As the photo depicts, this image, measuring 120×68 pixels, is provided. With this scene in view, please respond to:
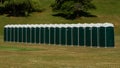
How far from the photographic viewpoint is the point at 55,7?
3622 inches

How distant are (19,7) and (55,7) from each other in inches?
290

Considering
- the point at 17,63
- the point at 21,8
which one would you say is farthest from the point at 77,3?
the point at 17,63

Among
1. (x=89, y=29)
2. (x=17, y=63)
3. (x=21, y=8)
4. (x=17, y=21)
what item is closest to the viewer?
(x=17, y=63)

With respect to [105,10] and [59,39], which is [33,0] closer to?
[105,10]

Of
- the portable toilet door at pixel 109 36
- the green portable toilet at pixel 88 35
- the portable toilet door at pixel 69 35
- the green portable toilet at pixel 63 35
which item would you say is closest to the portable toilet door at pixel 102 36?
the portable toilet door at pixel 109 36

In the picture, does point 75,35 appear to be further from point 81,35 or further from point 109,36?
point 109,36

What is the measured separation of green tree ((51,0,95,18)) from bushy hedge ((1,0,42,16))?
14.2 feet

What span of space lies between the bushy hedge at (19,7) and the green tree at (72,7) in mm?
4342

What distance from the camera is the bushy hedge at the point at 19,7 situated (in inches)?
3541

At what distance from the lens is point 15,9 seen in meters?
92.4

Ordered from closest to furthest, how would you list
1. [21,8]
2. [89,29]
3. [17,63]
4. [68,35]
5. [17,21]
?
[17,63], [89,29], [68,35], [17,21], [21,8]

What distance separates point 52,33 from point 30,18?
39738 millimetres

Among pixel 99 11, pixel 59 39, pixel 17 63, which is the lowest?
pixel 99 11

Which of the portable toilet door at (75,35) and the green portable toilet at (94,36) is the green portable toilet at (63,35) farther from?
the green portable toilet at (94,36)
